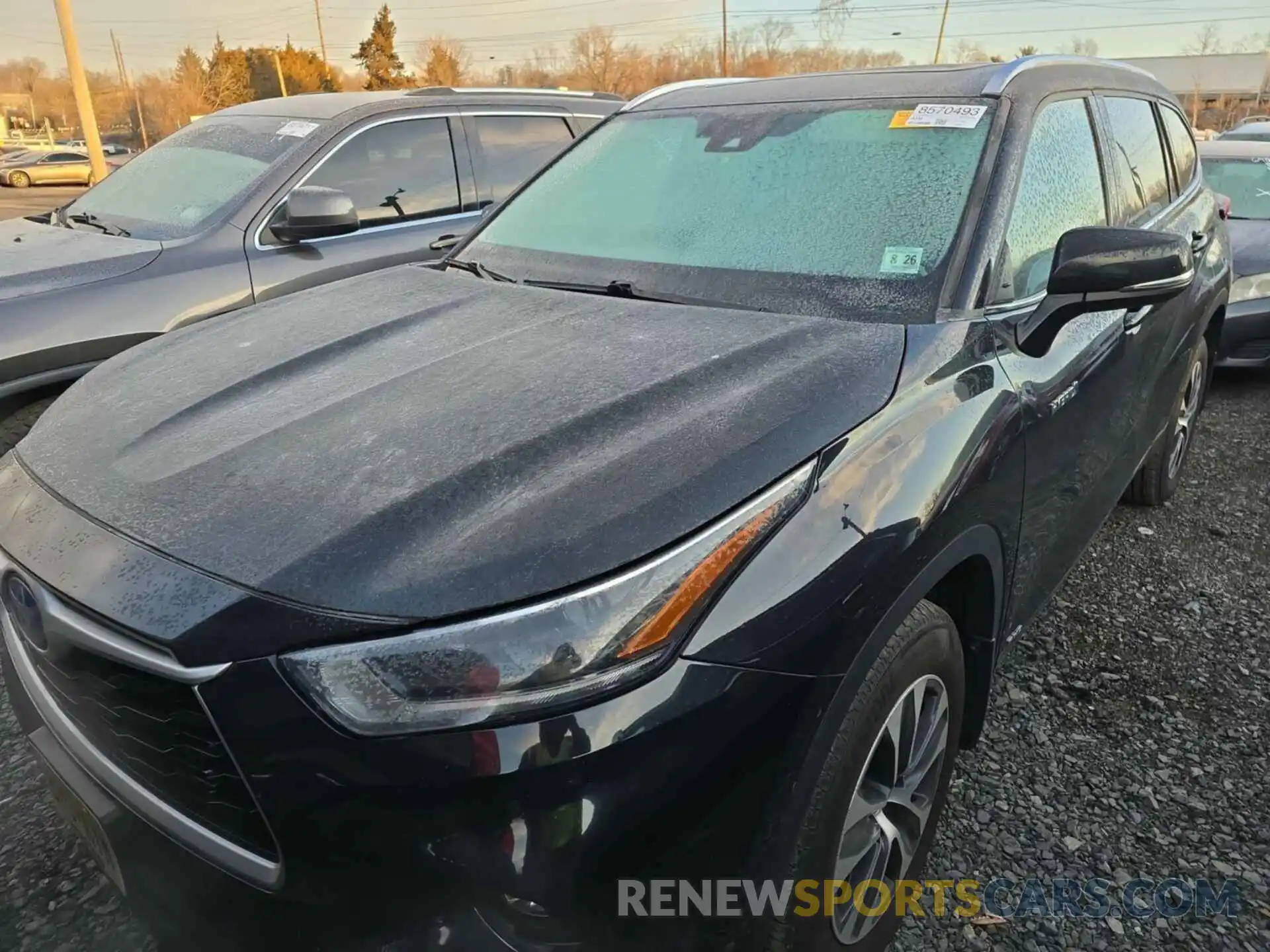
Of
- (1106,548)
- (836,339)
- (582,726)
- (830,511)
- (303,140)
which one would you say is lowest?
(1106,548)

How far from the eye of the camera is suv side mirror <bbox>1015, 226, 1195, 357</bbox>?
1.96 m

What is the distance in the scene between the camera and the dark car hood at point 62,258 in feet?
11.1

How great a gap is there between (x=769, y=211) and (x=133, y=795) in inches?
75.1

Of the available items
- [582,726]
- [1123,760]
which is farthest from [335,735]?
[1123,760]

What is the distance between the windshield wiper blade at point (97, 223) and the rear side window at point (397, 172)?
845mm

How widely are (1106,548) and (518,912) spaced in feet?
10.7

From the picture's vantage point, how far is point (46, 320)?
129 inches

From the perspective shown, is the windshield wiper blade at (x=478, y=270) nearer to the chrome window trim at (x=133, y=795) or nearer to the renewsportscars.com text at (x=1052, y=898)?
the chrome window trim at (x=133, y=795)

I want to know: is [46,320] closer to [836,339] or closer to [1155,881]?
[836,339]

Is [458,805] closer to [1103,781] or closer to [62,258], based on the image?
[1103,781]

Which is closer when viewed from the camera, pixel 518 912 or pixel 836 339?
pixel 518 912

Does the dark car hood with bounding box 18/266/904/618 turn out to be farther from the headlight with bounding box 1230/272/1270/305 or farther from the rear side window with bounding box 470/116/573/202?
the headlight with bounding box 1230/272/1270/305

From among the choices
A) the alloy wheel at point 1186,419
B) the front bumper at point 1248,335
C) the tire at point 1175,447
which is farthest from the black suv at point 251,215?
the front bumper at point 1248,335

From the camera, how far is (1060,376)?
2.14 meters
